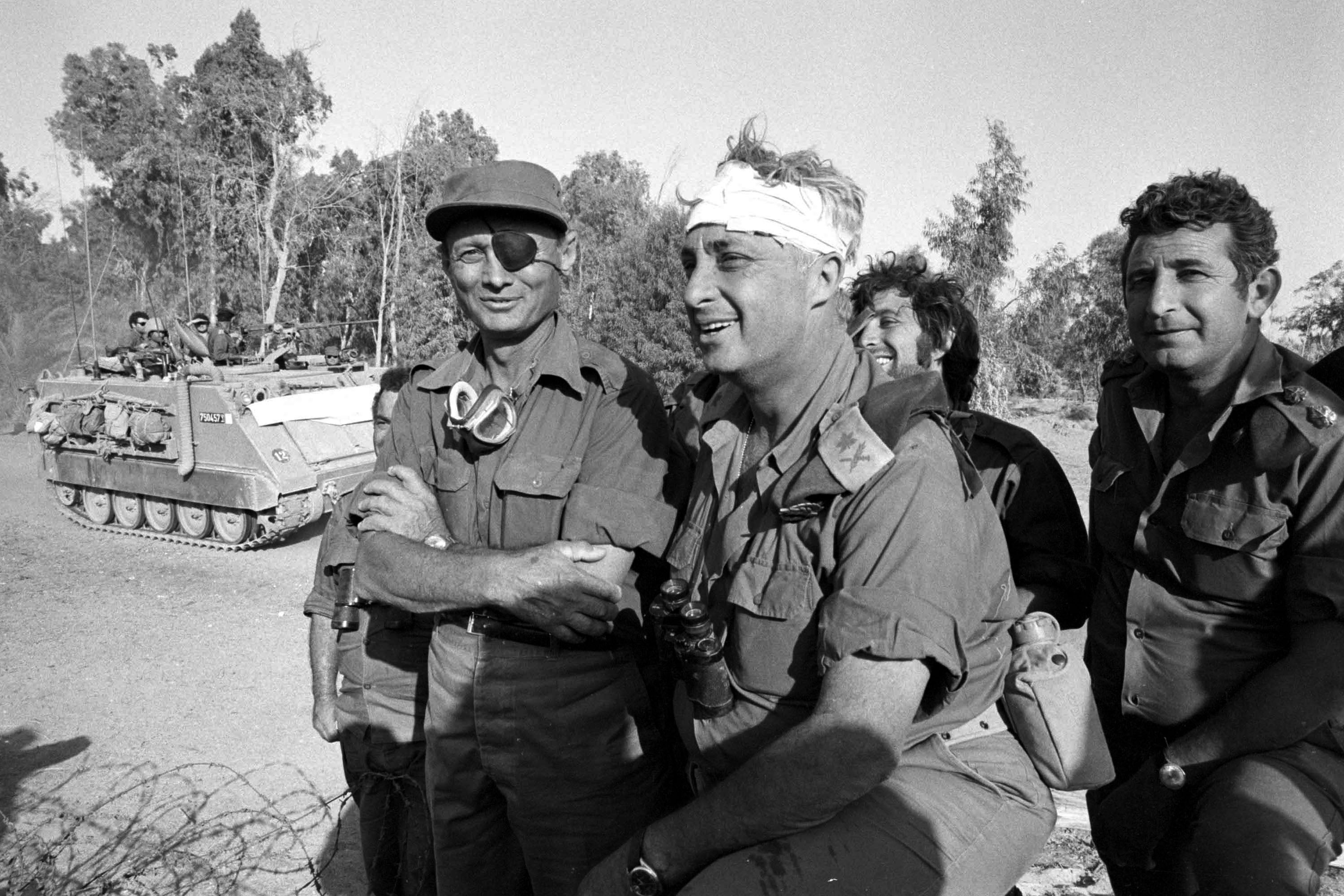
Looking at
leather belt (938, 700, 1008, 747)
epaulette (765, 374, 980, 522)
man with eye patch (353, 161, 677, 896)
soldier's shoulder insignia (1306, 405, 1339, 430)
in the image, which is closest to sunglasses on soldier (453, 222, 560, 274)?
man with eye patch (353, 161, 677, 896)

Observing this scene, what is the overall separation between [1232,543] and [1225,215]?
2.83 ft

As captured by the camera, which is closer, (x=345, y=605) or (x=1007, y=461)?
(x=1007, y=461)

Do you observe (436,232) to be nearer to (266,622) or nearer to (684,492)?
(684,492)

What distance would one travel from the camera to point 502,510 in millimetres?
2576

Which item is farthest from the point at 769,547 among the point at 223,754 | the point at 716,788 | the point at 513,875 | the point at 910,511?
the point at 223,754

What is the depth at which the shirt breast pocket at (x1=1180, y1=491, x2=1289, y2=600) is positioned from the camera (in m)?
2.27

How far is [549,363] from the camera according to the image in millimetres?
2709

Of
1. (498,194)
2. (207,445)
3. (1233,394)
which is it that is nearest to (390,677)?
(498,194)

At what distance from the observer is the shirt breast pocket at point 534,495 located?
251 cm

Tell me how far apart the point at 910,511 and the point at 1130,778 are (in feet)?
4.52

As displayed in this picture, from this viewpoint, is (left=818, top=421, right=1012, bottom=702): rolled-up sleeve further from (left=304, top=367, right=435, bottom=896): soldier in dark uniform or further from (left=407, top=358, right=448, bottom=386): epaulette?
(left=304, top=367, right=435, bottom=896): soldier in dark uniform

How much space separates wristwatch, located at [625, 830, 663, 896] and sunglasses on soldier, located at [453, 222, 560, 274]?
5.19 feet

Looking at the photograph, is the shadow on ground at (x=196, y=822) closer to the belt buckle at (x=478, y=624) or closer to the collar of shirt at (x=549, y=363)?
the belt buckle at (x=478, y=624)

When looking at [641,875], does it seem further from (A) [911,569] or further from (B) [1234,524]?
(B) [1234,524]
